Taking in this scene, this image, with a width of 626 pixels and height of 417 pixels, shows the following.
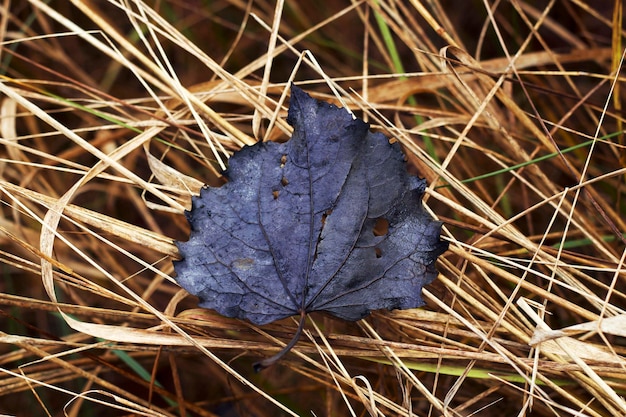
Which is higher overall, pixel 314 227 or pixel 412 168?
pixel 314 227

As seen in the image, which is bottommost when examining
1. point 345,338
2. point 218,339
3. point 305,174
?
point 345,338

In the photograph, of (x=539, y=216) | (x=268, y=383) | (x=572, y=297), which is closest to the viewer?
(x=572, y=297)

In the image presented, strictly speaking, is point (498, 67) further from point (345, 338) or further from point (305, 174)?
point (345, 338)

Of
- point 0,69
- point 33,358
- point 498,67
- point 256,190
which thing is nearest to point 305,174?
point 256,190

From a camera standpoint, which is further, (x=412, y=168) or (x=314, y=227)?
(x=412, y=168)
